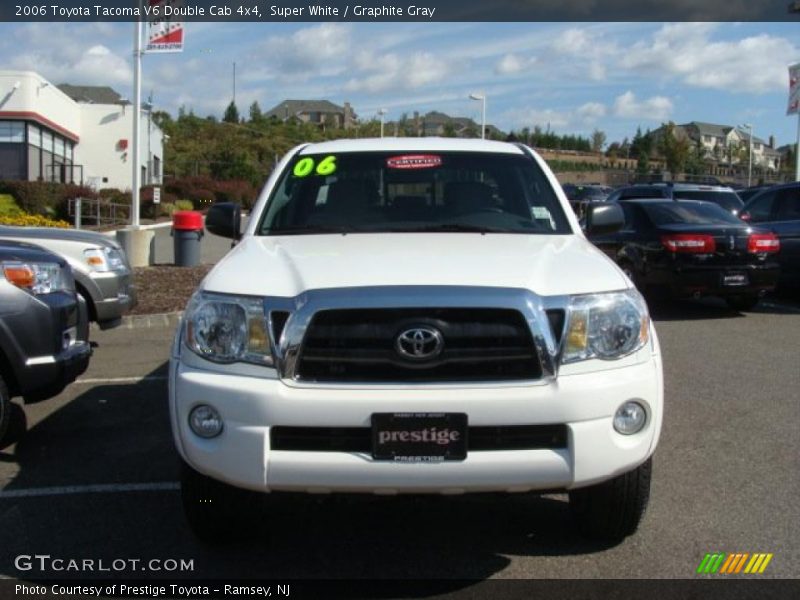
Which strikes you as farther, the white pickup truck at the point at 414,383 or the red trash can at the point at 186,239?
the red trash can at the point at 186,239

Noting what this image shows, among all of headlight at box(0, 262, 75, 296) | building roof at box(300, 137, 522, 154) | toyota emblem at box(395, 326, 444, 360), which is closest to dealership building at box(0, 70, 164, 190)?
headlight at box(0, 262, 75, 296)

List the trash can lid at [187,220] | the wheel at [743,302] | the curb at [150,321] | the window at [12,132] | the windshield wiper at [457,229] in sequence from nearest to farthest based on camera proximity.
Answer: the windshield wiper at [457,229]
the curb at [150,321]
the wheel at [743,302]
the trash can lid at [187,220]
the window at [12,132]

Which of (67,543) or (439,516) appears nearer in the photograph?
(67,543)

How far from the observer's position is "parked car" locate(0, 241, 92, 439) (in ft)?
17.3

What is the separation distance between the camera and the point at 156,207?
32594 mm

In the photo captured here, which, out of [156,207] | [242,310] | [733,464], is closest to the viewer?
[242,310]

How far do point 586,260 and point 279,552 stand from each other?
1.91 meters

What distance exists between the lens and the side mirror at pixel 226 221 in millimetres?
5328

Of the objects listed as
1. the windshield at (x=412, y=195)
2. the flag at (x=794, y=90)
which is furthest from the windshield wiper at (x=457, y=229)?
the flag at (x=794, y=90)

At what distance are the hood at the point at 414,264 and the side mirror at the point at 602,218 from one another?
0.79 metres

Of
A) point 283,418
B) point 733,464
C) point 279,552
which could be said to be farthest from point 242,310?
point 733,464

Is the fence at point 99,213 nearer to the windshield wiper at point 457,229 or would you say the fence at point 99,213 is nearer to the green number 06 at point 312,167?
the green number 06 at point 312,167

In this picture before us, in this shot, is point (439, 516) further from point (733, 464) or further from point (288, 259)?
point (733, 464)

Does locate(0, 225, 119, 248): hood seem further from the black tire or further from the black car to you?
the black car
